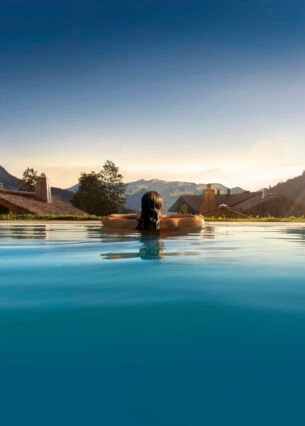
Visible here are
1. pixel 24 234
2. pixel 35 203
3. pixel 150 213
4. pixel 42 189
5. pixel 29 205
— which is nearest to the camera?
A: pixel 150 213

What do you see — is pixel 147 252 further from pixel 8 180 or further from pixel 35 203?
pixel 8 180

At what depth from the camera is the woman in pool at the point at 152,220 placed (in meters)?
10.1

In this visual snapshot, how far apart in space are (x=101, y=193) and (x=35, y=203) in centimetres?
1762

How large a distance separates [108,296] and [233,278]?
1712 mm

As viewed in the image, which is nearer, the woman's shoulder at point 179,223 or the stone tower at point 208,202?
the woman's shoulder at point 179,223

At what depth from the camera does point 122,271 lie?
225 inches

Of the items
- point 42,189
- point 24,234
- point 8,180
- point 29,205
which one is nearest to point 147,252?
point 24,234

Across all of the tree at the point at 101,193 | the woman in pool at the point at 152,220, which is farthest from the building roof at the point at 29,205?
the woman in pool at the point at 152,220

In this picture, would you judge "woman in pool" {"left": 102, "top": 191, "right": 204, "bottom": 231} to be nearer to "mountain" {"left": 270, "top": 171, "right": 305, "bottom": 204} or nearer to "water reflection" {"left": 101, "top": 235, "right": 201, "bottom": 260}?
"water reflection" {"left": 101, "top": 235, "right": 201, "bottom": 260}

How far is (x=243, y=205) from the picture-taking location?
4591 centimetres

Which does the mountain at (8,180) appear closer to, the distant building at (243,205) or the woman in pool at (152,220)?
the distant building at (243,205)

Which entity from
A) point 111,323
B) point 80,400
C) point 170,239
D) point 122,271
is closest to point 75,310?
point 111,323

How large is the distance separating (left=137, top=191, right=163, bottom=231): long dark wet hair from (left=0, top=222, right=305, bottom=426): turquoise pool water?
14.9 ft

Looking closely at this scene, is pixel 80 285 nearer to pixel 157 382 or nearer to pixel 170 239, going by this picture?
pixel 157 382
